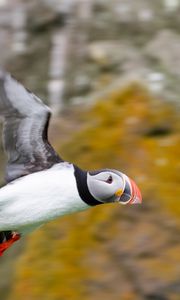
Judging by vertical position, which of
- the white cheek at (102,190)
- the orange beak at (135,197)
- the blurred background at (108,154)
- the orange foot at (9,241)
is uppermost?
the white cheek at (102,190)

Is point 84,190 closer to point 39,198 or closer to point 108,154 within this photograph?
point 39,198

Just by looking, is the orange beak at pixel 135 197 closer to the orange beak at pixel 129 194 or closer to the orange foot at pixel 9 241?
the orange beak at pixel 129 194

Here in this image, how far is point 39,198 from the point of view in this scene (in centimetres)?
688

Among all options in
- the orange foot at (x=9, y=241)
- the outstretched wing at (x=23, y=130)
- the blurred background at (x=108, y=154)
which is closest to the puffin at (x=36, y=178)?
the outstretched wing at (x=23, y=130)

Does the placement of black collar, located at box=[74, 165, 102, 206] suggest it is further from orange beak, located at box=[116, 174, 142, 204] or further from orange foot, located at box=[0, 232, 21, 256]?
orange foot, located at box=[0, 232, 21, 256]

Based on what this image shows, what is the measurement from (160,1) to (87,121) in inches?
95.5

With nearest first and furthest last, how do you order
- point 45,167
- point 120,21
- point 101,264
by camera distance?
point 45,167 → point 101,264 → point 120,21

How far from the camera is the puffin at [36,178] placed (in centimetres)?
684

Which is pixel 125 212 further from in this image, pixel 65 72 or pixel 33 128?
pixel 65 72

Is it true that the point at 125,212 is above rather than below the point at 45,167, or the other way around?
below

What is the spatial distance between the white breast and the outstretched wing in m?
0.12

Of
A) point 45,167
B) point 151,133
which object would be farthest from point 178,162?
point 45,167

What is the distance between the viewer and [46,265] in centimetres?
815

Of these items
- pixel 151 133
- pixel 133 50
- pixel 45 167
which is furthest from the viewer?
pixel 133 50
